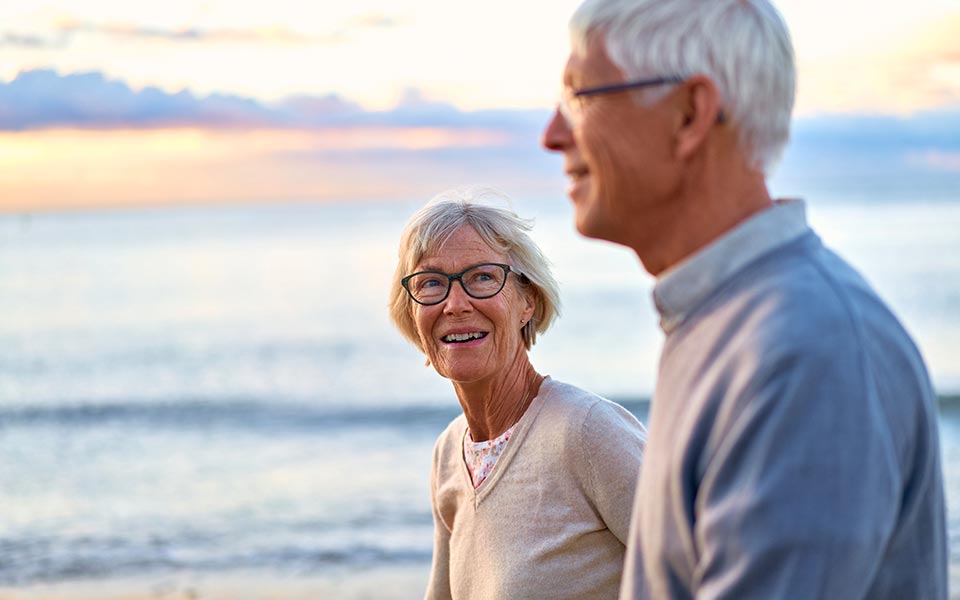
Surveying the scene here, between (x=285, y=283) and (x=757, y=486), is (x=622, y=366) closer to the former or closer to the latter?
(x=757, y=486)

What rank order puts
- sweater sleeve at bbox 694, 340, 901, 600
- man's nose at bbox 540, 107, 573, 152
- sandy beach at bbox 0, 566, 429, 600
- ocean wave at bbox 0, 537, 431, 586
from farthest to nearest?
ocean wave at bbox 0, 537, 431, 586, sandy beach at bbox 0, 566, 429, 600, man's nose at bbox 540, 107, 573, 152, sweater sleeve at bbox 694, 340, 901, 600

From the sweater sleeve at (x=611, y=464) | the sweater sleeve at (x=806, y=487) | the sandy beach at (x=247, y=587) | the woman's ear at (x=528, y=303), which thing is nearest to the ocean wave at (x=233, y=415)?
the sandy beach at (x=247, y=587)

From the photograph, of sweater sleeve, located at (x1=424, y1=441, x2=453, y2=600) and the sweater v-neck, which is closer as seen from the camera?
the sweater v-neck

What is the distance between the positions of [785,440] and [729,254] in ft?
0.92

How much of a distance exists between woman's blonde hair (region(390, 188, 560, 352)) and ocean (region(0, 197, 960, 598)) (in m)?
0.35

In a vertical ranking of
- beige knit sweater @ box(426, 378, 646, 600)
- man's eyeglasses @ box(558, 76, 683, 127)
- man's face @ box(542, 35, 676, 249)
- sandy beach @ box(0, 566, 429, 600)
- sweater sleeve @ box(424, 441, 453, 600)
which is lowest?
sandy beach @ box(0, 566, 429, 600)

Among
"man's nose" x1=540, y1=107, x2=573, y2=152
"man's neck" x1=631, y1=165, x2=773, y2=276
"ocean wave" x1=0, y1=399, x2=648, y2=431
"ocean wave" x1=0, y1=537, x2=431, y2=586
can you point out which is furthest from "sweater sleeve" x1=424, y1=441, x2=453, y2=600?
"ocean wave" x1=0, y1=399, x2=648, y2=431

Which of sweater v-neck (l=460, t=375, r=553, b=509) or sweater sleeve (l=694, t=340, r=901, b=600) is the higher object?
sweater sleeve (l=694, t=340, r=901, b=600)

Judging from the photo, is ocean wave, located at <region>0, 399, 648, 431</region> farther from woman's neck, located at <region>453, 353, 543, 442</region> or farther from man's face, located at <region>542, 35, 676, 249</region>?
man's face, located at <region>542, 35, 676, 249</region>

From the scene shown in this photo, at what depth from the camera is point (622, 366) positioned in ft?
62.7

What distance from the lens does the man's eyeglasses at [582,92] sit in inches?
53.9

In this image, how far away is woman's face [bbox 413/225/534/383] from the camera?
2.88 meters

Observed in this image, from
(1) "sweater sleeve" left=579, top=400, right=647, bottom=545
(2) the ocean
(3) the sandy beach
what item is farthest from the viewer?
(2) the ocean

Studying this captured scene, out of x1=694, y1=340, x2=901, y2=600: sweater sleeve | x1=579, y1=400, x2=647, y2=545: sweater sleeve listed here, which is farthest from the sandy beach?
x1=694, y1=340, x2=901, y2=600: sweater sleeve
